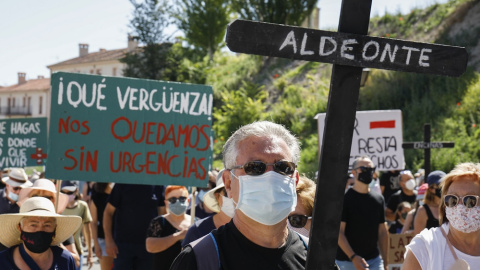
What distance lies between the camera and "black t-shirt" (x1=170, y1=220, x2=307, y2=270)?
2.61 metres

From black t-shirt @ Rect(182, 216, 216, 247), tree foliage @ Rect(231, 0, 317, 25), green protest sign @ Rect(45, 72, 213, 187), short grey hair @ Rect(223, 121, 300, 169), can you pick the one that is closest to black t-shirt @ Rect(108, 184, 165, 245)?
green protest sign @ Rect(45, 72, 213, 187)

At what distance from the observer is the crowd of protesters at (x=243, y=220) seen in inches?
107

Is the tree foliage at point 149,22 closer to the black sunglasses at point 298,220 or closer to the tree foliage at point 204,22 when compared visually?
the tree foliage at point 204,22

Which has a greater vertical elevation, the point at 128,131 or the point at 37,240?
the point at 128,131

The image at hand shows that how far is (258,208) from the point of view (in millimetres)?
2715

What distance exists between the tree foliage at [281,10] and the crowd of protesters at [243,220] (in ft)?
99.5

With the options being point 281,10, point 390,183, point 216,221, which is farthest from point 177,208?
point 281,10

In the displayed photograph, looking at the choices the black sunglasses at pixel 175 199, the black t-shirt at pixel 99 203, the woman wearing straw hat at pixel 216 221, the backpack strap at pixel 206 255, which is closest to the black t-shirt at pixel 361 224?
the black sunglasses at pixel 175 199

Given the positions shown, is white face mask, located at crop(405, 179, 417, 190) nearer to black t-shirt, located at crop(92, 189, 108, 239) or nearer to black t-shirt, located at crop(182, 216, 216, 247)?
black t-shirt, located at crop(92, 189, 108, 239)

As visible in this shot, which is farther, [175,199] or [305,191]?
[175,199]

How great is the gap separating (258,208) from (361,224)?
4899 mm

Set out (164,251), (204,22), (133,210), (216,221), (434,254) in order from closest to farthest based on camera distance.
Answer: (434,254) → (216,221) → (164,251) → (133,210) → (204,22)

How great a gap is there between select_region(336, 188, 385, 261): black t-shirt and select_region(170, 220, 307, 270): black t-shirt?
4.68 meters

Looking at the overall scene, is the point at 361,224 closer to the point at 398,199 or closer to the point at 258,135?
the point at 398,199
